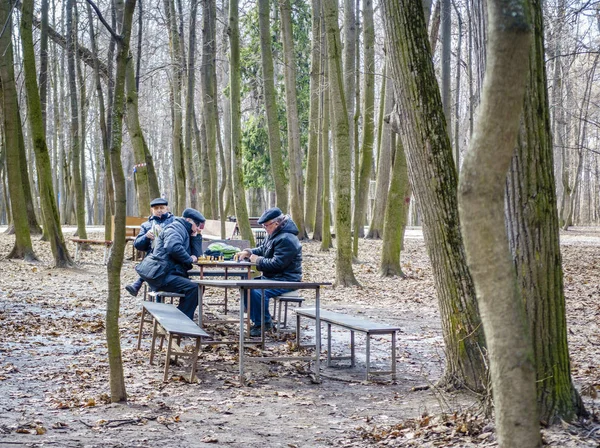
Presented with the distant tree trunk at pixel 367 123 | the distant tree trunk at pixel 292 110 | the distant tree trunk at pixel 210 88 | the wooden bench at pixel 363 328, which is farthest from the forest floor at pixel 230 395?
the distant tree trunk at pixel 210 88

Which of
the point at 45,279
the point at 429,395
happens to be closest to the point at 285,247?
the point at 429,395

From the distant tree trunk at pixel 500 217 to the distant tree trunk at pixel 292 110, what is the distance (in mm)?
16613

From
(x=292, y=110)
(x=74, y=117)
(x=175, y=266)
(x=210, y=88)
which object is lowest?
(x=175, y=266)

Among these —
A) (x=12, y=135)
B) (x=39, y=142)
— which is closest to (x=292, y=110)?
(x=39, y=142)

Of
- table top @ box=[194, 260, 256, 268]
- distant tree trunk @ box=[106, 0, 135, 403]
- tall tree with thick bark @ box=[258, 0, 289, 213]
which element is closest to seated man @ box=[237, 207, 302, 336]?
table top @ box=[194, 260, 256, 268]

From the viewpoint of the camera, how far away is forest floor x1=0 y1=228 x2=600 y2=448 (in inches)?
193

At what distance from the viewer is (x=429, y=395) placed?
6.29 metres

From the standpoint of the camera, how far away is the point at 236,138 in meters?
15.4

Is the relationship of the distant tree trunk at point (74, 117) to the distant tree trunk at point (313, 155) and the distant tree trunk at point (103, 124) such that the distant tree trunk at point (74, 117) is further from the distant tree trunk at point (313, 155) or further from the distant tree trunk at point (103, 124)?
the distant tree trunk at point (313, 155)

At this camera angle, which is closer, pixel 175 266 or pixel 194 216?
pixel 175 266

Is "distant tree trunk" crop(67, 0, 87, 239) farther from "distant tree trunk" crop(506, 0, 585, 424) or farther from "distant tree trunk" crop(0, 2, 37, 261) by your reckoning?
"distant tree trunk" crop(506, 0, 585, 424)

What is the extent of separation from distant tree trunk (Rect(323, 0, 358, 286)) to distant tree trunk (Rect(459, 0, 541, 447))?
10.3m

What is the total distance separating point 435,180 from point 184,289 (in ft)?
13.5

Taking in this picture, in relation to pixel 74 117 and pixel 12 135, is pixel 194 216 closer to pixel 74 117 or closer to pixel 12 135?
pixel 12 135
